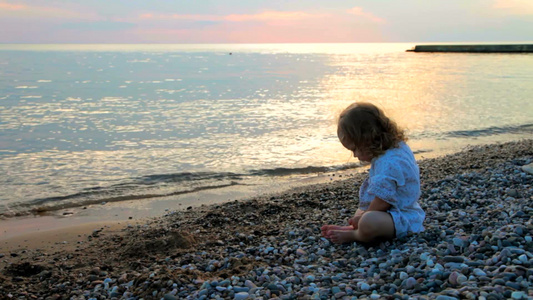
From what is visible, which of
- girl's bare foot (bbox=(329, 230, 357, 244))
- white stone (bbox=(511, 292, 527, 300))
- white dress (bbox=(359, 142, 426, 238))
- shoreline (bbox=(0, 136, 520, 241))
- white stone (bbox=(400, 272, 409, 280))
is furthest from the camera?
shoreline (bbox=(0, 136, 520, 241))

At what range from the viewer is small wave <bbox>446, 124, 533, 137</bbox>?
15302mm

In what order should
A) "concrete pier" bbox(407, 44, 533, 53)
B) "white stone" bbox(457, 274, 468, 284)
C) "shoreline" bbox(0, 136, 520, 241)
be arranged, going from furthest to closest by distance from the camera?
1. "concrete pier" bbox(407, 44, 533, 53)
2. "shoreline" bbox(0, 136, 520, 241)
3. "white stone" bbox(457, 274, 468, 284)

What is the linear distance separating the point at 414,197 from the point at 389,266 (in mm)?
861

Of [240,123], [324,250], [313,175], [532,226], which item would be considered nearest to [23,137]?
[240,123]

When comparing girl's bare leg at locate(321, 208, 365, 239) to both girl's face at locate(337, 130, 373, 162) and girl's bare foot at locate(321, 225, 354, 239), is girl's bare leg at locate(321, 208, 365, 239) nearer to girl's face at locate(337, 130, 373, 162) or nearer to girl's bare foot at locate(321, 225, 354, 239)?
girl's bare foot at locate(321, 225, 354, 239)

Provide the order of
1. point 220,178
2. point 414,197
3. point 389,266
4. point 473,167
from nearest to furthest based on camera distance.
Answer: point 389,266, point 414,197, point 473,167, point 220,178

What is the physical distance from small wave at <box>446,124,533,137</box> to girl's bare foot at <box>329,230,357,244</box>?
471 inches

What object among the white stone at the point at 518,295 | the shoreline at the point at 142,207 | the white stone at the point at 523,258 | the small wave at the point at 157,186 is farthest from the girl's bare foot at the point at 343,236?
the small wave at the point at 157,186

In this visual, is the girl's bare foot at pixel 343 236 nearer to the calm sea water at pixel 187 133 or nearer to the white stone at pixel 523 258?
the calm sea water at pixel 187 133

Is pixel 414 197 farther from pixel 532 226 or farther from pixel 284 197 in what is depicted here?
pixel 284 197

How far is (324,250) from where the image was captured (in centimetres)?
445

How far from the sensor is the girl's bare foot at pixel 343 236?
14.6ft

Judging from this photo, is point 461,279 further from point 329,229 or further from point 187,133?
point 187,133

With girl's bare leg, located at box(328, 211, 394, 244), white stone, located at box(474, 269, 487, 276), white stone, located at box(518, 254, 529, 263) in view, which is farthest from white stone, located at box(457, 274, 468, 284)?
girl's bare leg, located at box(328, 211, 394, 244)
